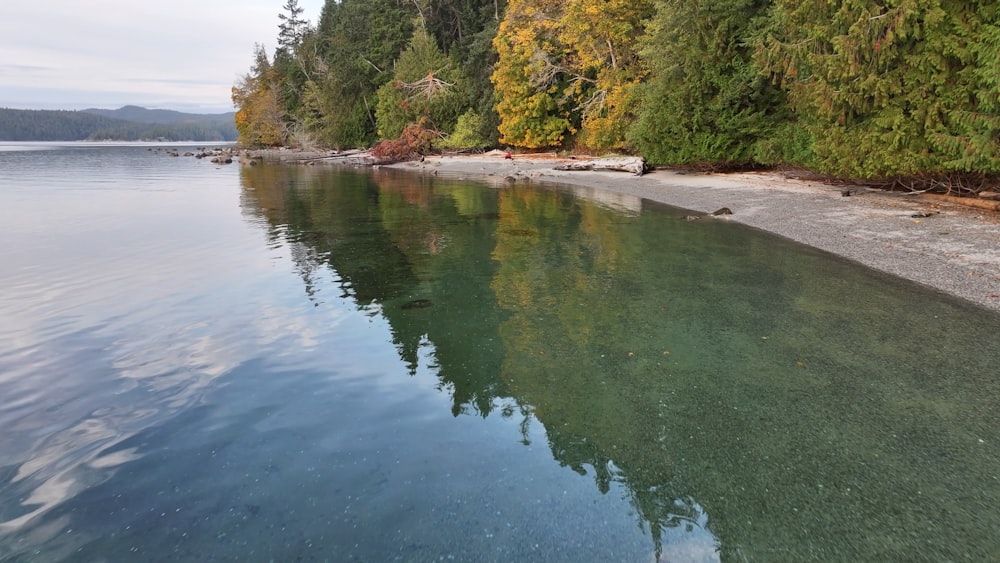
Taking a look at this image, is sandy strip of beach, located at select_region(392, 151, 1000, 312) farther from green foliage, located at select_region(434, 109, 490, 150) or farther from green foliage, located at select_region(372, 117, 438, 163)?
green foliage, located at select_region(372, 117, 438, 163)

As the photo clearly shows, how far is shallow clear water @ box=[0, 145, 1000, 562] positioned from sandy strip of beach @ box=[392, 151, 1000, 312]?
2.54 ft

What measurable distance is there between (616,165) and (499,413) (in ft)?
79.1

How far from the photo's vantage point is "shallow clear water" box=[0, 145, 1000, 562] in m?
3.40

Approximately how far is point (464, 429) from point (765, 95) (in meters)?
20.2

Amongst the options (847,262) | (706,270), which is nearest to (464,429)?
(706,270)

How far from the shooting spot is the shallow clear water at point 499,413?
11.1 feet

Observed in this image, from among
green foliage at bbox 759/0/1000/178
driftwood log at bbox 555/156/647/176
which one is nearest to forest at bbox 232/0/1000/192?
green foliage at bbox 759/0/1000/178

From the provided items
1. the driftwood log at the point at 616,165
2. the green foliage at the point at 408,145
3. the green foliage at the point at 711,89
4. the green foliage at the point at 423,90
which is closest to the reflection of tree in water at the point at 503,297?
the green foliage at the point at 711,89

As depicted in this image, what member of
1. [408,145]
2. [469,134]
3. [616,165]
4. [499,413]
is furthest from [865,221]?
[408,145]

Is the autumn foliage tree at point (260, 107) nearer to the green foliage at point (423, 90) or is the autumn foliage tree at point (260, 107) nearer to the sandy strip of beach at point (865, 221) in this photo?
the green foliage at point (423, 90)

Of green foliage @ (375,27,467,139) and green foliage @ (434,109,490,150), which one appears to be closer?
green foliage @ (434,109,490,150)

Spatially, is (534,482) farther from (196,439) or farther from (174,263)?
(174,263)

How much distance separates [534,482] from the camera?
3.93 metres

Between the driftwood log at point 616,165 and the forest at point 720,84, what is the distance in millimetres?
631
